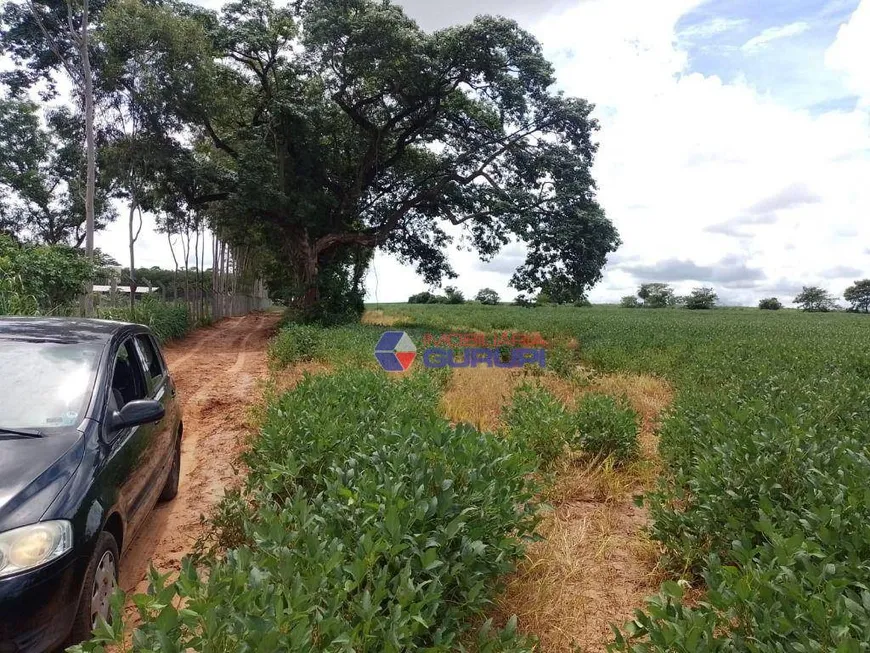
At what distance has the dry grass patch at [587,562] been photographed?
10.0ft

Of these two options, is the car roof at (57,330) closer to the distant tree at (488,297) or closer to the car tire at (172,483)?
the car tire at (172,483)

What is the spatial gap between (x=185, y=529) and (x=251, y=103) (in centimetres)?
2134

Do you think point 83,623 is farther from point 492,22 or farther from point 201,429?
point 492,22

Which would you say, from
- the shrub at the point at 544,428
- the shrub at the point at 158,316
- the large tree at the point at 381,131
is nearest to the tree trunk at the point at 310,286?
the large tree at the point at 381,131

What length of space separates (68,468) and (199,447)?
420 centimetres

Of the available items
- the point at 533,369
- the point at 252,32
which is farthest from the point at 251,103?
the point at 533,369

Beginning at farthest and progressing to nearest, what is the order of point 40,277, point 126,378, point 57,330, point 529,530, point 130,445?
1. point 40,277
2. point 126,378
3. point 57,330
4. point 130,445
5. point 529,530

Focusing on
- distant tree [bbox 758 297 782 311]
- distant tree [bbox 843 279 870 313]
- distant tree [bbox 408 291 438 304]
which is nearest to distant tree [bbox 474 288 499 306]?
distant tree [bbox 408 291 438 304]

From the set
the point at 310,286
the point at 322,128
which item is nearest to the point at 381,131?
the point at 322,128

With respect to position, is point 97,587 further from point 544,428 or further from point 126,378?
point 544,428

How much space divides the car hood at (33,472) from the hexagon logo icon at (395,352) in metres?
8.34

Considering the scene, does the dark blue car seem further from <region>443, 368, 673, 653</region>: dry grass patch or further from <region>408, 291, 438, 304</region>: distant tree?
<region>408, 291, 438, 304</region>: distant tree

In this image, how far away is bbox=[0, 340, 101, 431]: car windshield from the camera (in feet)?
9.70

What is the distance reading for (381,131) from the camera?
21422mm
